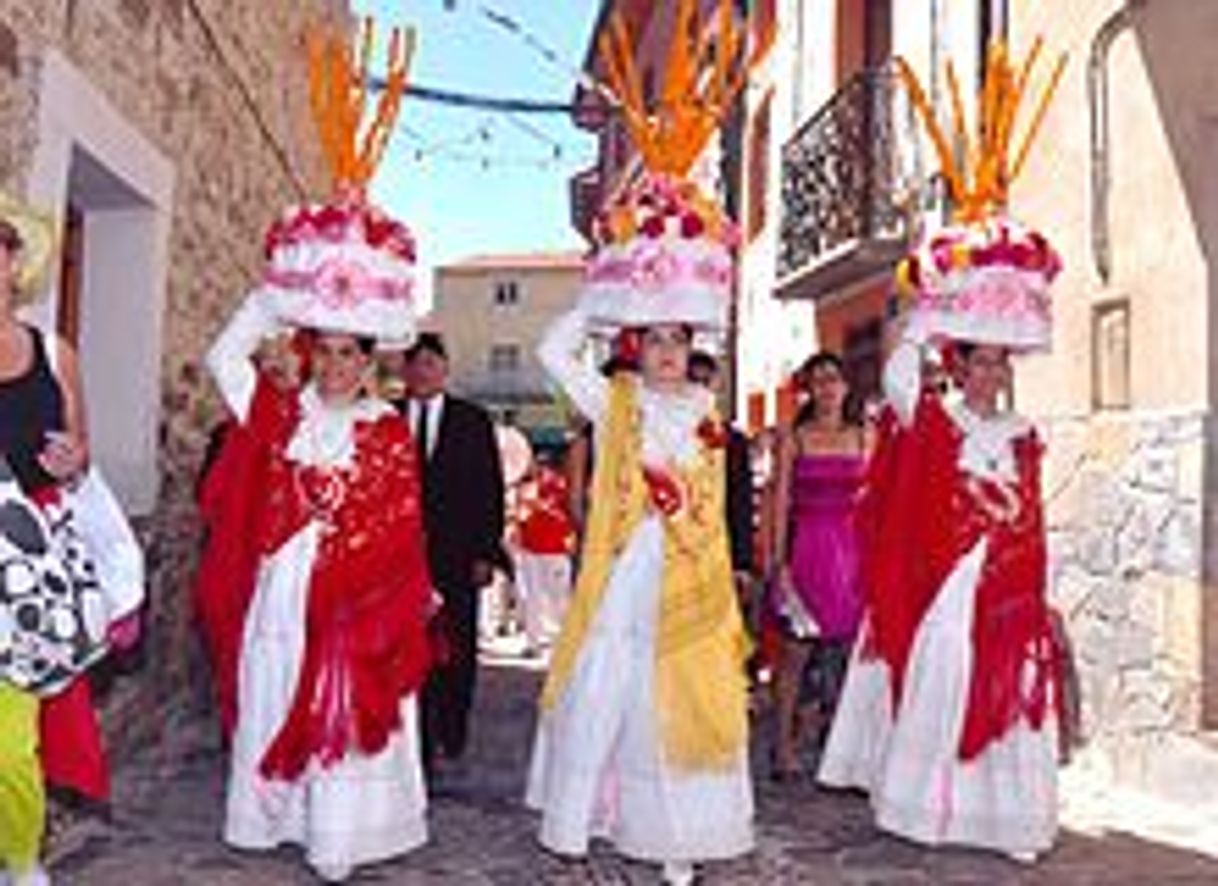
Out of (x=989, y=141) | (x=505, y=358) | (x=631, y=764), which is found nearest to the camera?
(x=631, y=764)

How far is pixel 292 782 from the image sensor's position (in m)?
5.04

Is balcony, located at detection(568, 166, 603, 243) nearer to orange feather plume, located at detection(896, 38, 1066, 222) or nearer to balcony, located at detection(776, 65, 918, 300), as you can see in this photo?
balcony, located at detection(776, 65, 918, 300)

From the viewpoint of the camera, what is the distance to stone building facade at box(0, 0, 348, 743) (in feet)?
16.7

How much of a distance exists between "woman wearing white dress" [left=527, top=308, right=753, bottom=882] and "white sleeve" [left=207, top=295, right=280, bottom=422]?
89 cm

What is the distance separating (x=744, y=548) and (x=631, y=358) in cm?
84

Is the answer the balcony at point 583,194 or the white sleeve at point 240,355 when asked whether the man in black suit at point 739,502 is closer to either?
the white sleeve at point 240,355

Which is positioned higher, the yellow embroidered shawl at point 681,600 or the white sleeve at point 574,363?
the white sleeve at point 574,363

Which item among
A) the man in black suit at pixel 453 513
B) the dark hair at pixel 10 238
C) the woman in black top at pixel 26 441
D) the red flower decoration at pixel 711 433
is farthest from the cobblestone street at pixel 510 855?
the dark hair at pixel 10 238

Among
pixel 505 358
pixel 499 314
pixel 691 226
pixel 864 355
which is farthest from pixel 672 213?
pixel 499 314

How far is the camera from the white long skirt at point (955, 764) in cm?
547

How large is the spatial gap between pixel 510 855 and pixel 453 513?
66.5 inches

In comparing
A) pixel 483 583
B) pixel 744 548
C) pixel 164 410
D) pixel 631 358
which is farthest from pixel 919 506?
pixel 164 410

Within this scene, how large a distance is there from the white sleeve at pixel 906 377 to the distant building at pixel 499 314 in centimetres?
5089

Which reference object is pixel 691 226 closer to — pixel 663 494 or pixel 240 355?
pixel 663 494
